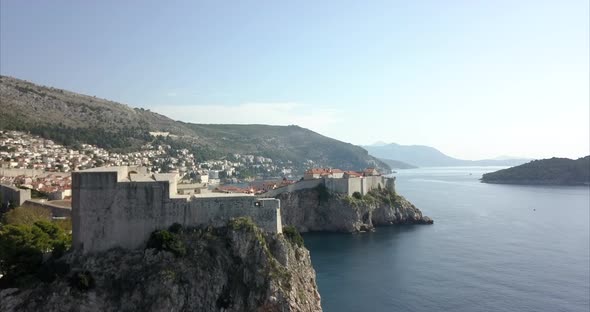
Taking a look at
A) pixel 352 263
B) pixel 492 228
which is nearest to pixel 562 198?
pixel 492 228

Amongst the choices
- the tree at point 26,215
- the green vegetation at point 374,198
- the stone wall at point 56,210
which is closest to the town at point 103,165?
the stone wall at point 56,210

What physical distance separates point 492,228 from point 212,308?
4390cm

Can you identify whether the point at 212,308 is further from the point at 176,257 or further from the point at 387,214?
the point at 387,214

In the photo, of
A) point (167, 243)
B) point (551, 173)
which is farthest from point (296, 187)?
point (551, 173)

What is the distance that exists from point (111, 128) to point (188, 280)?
84835 mm

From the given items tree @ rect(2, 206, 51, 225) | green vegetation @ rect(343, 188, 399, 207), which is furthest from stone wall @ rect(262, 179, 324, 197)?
tree @ rect(2, 206, 51, 225)

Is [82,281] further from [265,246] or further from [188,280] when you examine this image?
[265,246]

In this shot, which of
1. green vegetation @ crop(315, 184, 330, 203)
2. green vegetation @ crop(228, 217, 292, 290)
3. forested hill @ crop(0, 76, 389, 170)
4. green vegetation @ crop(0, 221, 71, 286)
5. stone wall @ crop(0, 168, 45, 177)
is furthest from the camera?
forested hill @ crop(0, 76, 389, 170)

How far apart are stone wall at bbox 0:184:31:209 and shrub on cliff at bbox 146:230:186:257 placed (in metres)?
17.5

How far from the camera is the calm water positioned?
29.9m

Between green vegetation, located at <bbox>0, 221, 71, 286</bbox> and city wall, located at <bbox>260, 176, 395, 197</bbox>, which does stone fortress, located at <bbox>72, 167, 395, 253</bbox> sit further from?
city wall, located at <bbox>260, 176, 395, 197</bbox>

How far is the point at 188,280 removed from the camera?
22.0 meters

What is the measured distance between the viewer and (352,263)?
3916 centimetres

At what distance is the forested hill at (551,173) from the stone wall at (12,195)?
132374 millimetres
